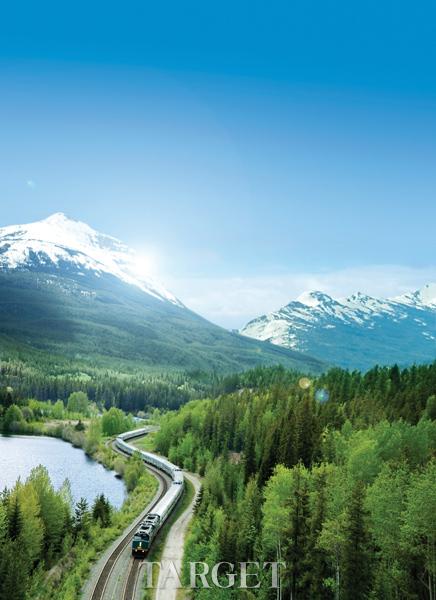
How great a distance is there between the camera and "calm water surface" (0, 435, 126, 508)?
11581 cm

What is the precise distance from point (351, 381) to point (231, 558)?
87415mm

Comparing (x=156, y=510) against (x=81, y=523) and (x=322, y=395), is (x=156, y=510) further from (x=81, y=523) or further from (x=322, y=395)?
(x=322, y=395)

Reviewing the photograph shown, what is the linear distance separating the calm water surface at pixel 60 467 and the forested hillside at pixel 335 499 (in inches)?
814

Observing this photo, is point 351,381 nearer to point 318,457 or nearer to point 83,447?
point 318,457

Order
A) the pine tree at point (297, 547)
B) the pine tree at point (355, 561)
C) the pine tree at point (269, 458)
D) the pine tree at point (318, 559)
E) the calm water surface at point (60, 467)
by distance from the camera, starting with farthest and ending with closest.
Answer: the calm water surface at point (60, 467) < the pine tree at point (269, 458) < the pine tree at point (297, 547) < the pine tree at point (318, 559) < the pine tree at point (355, 561)

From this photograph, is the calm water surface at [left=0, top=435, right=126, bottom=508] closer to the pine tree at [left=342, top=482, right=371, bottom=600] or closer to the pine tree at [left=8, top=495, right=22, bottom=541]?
the pine tree at [left=8, top=495, right=22, bottom=541]

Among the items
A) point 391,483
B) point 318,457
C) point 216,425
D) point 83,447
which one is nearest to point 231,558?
point 391,483

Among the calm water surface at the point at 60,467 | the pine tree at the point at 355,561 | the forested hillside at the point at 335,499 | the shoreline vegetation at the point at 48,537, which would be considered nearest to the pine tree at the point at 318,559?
the forested hillside at the point at 335,499

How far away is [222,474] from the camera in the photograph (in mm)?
97875

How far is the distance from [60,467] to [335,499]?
A: 10342 centimetres

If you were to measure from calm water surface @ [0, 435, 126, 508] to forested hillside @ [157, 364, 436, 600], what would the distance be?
67.9 feet

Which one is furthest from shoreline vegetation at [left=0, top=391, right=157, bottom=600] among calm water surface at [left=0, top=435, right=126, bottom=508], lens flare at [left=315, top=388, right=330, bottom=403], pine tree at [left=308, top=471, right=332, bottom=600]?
lens flare at [left=315, top=388, right=330, bottom=403]

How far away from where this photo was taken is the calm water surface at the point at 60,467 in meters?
116

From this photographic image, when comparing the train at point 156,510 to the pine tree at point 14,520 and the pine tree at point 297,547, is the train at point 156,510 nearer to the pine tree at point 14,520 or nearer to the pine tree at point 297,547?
the pine tree at point 14,520
